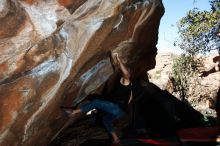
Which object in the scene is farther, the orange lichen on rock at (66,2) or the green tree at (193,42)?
the green tree at (193,42)

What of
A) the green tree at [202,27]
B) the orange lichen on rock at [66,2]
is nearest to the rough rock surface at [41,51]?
the orange lichen on rock at [66,2]

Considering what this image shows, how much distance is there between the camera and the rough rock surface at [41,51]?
19.8 ft

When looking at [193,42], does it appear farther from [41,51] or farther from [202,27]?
[41,51]

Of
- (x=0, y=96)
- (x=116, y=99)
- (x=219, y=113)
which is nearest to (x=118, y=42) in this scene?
(x=116, y=99)

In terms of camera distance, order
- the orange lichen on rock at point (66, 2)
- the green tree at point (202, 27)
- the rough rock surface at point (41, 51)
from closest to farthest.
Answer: the rough rock surface at point (41, 51) < the orange lichen on rock at point (66, 2) < the green tree at point (202, 27)

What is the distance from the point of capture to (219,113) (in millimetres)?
7203

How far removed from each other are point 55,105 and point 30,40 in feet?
5.77

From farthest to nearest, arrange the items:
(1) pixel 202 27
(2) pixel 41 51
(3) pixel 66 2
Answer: (1) pixel 202 27
(3) pixel 66 2
(2) pixel 41 51

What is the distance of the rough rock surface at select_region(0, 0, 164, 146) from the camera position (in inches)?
238

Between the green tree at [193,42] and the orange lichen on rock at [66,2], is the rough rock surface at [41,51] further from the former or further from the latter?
the green tree at [193,42]

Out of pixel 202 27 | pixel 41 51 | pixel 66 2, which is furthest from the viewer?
pixel 202 27

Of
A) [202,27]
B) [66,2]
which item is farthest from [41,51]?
[202,27]

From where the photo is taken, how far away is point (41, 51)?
621cm

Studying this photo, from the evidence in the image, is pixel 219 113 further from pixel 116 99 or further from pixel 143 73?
pixel 143 73
